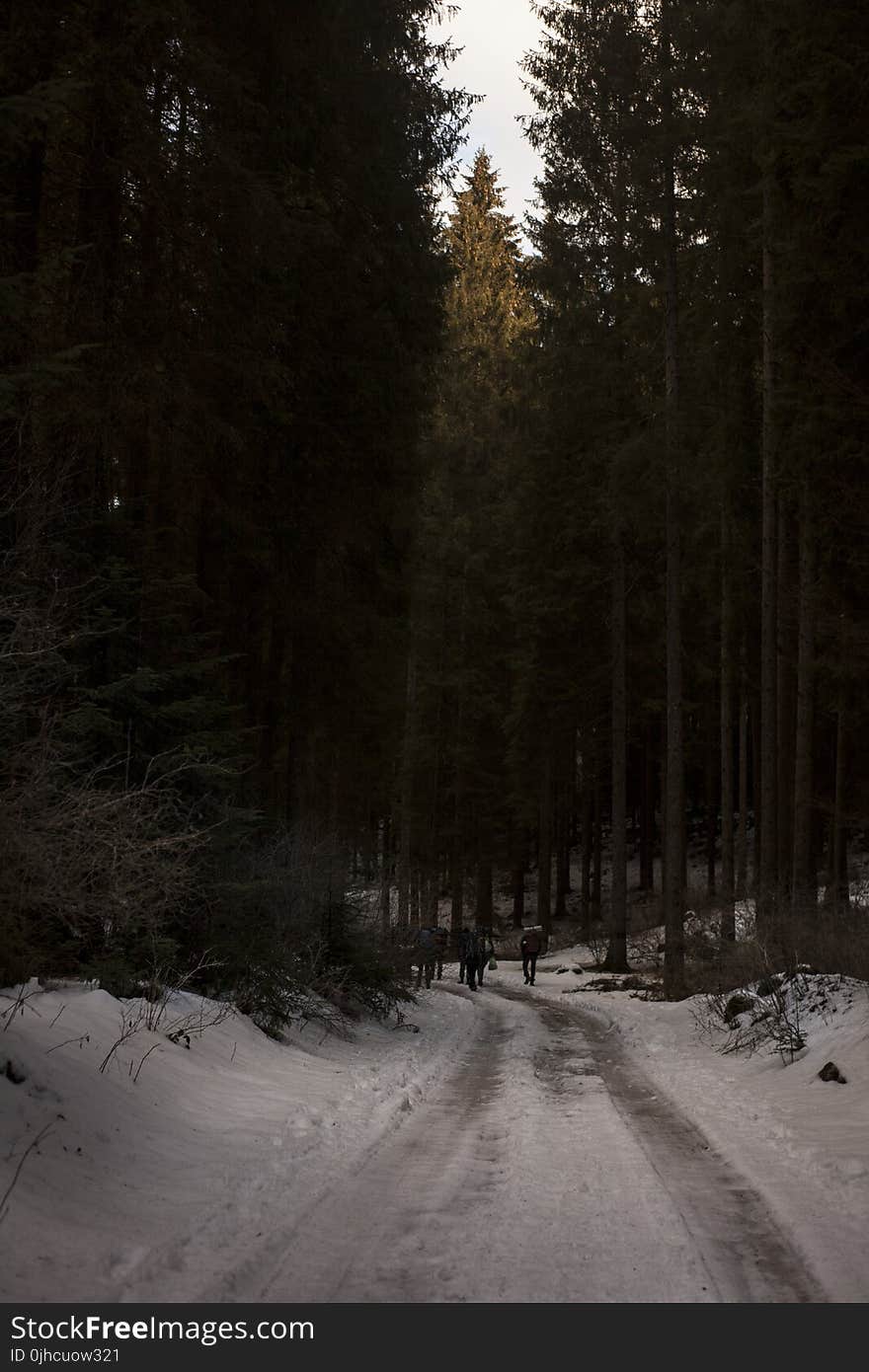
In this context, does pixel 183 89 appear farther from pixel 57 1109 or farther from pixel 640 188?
pixel 640 188

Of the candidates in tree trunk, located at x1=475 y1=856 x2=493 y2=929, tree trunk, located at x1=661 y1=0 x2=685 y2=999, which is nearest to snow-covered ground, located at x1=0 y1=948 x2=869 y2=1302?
tree trunk, located at x1=661 y1=0 x2=685 y2=999

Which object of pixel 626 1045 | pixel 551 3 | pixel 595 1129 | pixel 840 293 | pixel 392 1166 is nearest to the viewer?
pixel 392 1166

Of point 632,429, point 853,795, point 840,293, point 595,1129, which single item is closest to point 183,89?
point 840,293

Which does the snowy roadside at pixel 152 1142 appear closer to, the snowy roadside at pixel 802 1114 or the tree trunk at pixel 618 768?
the snowy roadside at pixel 802 1114

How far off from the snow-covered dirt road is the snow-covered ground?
52mm

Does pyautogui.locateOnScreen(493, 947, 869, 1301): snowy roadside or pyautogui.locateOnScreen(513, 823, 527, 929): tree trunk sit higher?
pyautogui.locateOnScreen(493, 947, 869, 1301): snowy roadside

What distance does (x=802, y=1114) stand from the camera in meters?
8.21

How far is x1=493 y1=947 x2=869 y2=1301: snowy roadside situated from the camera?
511 centimetres

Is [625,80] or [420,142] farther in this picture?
[625,80]

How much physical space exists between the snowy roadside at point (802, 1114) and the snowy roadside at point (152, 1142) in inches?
101

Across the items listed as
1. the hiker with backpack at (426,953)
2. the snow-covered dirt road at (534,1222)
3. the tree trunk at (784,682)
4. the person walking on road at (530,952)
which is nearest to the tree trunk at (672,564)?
the tree trunk at (784,682)

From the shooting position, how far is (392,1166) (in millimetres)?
6434

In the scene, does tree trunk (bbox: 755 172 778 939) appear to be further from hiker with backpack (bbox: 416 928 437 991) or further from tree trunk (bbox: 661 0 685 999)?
hiker with backpack (bbox: 416 928 437 991)

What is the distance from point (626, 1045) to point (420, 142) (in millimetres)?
13442
